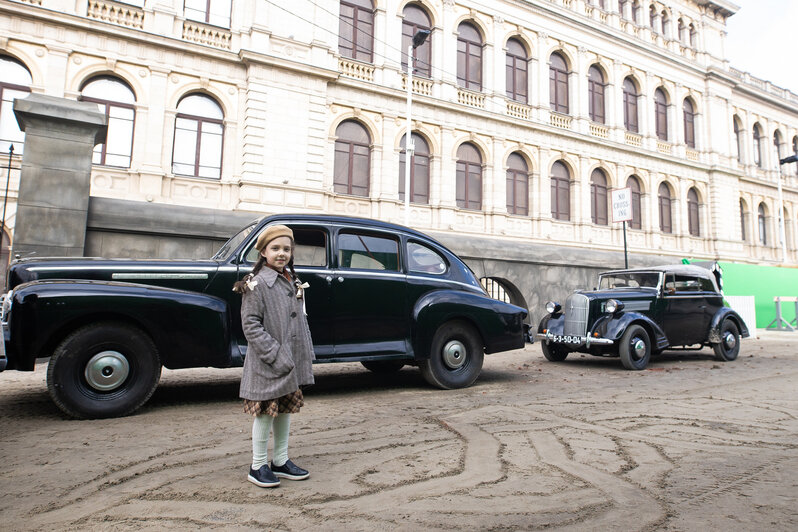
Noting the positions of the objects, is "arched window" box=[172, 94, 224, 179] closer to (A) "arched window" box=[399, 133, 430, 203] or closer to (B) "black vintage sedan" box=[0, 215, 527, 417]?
(A) "arched window" box=[399, 133, 430, 203]

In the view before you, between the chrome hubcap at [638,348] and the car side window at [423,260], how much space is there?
167 inches

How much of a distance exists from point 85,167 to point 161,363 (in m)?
4.98

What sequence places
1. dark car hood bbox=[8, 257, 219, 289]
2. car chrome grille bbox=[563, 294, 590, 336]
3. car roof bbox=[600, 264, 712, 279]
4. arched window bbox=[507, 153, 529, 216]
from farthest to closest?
arched window bbox=[507, 153, 529, 216], car roof bbox=[600, 264, 712, 279], car chrome grille bbox=[563, 294, 590, 336], dark car hood bbox=[8, 257, 219, 289]

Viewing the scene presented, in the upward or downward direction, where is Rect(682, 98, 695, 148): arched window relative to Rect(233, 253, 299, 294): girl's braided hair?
upward

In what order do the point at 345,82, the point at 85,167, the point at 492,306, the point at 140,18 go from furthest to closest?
the point at 345,82 < the point at 140,18 < the point at 85,167 < the point at 492,306

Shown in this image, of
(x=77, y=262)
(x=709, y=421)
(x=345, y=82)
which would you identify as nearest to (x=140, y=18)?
(x=345, y=82)

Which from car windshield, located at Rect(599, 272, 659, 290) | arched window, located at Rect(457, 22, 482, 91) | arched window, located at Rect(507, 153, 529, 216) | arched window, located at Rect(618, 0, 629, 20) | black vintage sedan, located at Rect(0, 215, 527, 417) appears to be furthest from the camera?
arched window, located at Rect(618, 0, 629, 20)

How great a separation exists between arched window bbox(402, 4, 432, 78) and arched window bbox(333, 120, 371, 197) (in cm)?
376

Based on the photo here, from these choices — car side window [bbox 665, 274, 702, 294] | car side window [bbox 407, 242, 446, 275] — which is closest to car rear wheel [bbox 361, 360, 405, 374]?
car side window [bbox 407, 242, 446, 275]

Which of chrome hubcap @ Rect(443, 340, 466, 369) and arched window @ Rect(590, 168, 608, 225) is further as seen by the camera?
arched window @ Rect(590, 168, 608, 225)

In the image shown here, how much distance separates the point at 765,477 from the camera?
10.3ft

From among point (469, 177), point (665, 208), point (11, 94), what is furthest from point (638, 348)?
point (665, 208)

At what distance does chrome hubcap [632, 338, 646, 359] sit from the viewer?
845 cm

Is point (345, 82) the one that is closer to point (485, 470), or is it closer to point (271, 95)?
point (271, 95)
